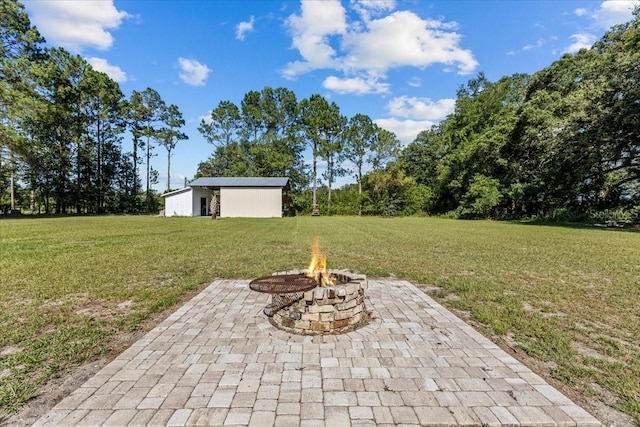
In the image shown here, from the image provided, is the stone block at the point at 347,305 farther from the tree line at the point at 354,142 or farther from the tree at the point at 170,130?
the tree at the point at 170,130

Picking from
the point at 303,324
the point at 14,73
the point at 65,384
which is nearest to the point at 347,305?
the point at 303,324

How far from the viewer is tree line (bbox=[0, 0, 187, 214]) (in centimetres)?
2095

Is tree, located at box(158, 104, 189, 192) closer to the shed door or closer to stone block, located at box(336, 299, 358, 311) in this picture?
the shed door

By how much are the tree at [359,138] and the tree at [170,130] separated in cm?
2270

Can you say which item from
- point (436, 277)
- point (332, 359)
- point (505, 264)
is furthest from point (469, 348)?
point (505, 264)

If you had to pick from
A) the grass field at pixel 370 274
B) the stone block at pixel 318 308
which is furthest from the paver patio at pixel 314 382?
the grass field at pixel 370 274

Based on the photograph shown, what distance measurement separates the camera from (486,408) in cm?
197

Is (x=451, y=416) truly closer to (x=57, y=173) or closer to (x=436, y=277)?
(x=436, y=277)

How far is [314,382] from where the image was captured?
88.4 inches

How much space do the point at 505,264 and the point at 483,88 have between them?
3230 centimetres

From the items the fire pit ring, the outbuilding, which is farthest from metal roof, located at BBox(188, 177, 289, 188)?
the fire pit ring

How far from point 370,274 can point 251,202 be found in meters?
22.1

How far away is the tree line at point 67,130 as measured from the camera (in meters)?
21.0

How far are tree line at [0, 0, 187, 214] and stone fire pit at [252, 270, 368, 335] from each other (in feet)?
84.7
